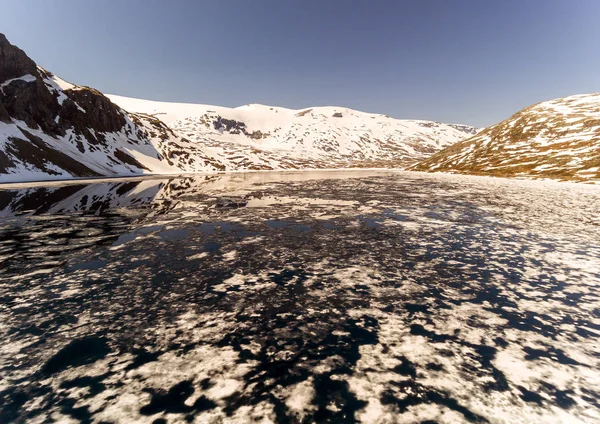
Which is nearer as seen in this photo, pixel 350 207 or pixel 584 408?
pixel 584 408

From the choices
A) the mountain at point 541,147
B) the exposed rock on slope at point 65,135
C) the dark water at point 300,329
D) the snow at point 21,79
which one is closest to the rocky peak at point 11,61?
the exposed rock on slope at point 65,135

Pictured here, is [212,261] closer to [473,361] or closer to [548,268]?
[473,361]

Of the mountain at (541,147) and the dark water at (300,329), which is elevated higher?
the mountain at (541,147)

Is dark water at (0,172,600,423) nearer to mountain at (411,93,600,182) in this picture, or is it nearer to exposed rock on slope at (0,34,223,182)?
mountain at (411,93,600,182)

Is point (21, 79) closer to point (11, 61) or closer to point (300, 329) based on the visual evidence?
point (11, 61)

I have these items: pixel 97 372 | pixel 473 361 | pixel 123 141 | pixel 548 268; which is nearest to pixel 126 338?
pixel 97 372

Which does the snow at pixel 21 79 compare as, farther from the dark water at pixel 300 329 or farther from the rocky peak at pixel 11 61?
the dark water at pixel 300 329
